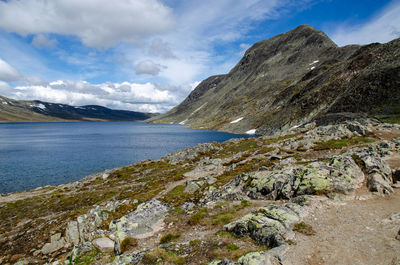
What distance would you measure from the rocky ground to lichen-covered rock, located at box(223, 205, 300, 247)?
6cm

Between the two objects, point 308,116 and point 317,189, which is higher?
point 308,116

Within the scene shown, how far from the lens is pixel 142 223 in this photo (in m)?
17.5

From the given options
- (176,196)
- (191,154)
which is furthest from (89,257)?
(191,154)

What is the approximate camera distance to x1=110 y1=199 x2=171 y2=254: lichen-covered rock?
15992mm

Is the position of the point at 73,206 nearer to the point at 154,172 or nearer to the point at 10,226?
the point at 10,226

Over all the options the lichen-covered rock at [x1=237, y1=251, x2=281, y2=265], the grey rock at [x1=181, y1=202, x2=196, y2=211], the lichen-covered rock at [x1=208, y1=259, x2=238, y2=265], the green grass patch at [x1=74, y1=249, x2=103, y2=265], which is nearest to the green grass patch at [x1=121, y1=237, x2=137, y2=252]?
the green grass patch at [x1=74, y1=249, x2=103, y2=265]

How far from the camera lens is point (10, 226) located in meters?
27.2

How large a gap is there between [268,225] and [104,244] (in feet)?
40.7

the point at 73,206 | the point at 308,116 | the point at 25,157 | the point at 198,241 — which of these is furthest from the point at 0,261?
the point at 308,116

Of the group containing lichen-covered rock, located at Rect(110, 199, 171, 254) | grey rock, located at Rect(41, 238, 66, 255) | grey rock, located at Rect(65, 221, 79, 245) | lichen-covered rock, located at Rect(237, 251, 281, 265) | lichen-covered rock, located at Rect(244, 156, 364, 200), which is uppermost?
lichen-covered rock, located at Rect(244, 156, 364, 200)

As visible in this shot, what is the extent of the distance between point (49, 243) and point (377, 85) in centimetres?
9101

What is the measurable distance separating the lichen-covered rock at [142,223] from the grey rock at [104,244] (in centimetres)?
79

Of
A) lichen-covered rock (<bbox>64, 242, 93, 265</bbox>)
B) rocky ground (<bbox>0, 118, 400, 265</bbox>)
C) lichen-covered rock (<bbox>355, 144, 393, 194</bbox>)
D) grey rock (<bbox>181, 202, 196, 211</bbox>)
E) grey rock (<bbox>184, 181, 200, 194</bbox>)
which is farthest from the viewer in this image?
grey rock (<bbox>184, 181, 200, 194</bbox>)

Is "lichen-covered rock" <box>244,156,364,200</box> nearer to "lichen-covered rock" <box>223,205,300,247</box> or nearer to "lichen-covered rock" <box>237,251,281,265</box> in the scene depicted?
"lichen-covered rock" <box>223,205,300,247</box>
